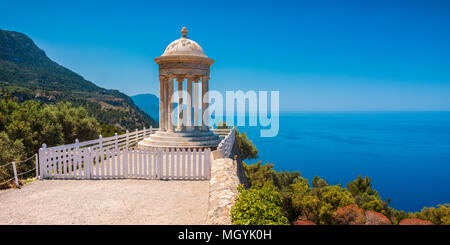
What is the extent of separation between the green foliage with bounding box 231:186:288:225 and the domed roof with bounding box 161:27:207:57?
541 inches

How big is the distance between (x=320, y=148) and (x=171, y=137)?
7773 inches

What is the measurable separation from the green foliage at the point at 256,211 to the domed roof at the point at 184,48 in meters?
13.7

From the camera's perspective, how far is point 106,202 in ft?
26.1

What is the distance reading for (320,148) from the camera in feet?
652

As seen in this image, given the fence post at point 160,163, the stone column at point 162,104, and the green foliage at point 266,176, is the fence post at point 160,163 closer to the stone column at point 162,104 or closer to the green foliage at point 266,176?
the stone column at point 162,104

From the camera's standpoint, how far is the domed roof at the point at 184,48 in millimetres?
17656

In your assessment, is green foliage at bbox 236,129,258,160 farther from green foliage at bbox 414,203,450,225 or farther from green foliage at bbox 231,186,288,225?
green foliage at bbox 231,186,288,225

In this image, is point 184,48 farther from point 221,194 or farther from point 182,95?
point 221,194

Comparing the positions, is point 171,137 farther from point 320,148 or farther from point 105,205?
point 320,148

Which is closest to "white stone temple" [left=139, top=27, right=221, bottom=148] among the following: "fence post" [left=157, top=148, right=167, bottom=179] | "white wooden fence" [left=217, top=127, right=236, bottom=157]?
"white wooden fence" [left=217, top=127, right=236, bottom=157]

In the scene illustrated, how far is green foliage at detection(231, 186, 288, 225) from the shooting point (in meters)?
4.70
